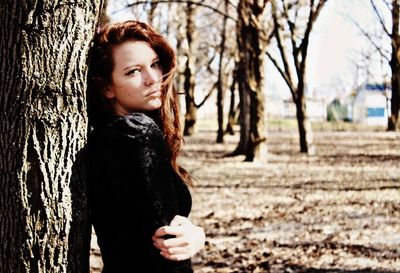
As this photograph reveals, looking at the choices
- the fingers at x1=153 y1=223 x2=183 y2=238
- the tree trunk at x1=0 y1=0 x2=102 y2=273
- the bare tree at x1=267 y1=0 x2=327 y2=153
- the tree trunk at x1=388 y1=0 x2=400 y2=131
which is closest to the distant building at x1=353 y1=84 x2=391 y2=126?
the tree trunk at x1=388 y1=0 x2=400 y2=131

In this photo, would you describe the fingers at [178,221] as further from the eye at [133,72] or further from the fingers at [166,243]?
the eye at [133,72]

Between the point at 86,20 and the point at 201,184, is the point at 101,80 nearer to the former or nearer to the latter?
the point at 86,20

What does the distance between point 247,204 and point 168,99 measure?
8.64 meters

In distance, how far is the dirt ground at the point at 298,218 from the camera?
6.61 meters

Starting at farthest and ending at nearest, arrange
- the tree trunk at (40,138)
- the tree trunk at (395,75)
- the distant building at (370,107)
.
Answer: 1. the distant building at (370,107)
2. the tree trunk at (395,75)
3. the tree trunk at (40,138)

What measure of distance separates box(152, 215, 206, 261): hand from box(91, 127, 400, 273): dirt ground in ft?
14.3

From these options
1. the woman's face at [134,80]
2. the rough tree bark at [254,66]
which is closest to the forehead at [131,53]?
the woman's face at [134,80]

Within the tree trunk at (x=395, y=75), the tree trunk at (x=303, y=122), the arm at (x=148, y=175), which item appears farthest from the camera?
the tree trunk at (x=395, y=75)

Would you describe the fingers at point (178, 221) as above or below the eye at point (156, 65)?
below

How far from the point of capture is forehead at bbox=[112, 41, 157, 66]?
→ 2148 mm

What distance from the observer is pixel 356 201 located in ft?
35.7

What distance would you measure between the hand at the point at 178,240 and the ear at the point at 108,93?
0.52 meters

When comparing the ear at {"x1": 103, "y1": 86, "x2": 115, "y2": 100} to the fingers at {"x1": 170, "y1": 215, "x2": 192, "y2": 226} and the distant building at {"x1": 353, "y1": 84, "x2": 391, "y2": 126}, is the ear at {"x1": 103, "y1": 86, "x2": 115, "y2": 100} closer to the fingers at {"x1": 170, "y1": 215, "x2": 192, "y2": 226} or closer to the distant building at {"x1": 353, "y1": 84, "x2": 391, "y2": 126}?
the fingers at {"x1": 170, "y1": 215, "x2": 192, "y2": 226}

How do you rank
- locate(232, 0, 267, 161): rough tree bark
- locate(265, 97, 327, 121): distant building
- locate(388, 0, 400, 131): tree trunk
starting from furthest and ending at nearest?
locate(265, 97, 327, 121): distant building, locate(388, 0, 400, 131): tree trunk, locate(232, 0, 267, 161): rough tree bark
